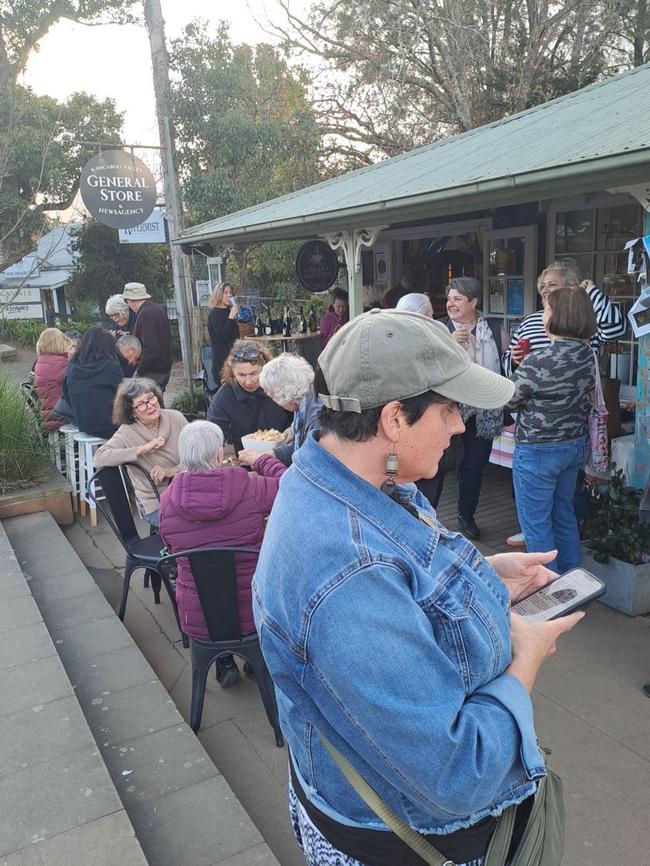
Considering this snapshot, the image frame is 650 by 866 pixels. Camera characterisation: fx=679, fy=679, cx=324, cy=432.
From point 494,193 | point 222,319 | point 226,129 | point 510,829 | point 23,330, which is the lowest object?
point 510,829

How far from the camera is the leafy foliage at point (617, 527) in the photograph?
150 inches

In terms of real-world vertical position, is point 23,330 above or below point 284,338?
below

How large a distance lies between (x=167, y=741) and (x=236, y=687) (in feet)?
2.10

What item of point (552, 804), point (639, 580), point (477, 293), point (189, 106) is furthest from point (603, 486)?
point (189, 106)

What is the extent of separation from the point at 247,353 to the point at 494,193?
73.1 inches

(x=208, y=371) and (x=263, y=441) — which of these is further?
(x=208, y=371)

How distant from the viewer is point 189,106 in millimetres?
13070

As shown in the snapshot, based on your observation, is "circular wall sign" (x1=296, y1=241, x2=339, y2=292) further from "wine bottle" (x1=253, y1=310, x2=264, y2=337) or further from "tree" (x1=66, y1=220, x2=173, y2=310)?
"tree" (x1=66, y1=220, x2=173, y2=310)

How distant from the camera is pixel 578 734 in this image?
296cm

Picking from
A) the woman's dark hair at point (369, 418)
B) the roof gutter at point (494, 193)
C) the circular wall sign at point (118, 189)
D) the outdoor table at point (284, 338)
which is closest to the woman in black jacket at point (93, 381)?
the roof gutter at point (494, 193)

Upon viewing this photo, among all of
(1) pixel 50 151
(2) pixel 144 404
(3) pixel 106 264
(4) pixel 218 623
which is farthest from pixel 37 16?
(4) pixel 218 623

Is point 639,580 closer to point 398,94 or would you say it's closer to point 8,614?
point 8,614

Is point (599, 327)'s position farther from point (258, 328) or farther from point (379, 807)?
point (258, 328)

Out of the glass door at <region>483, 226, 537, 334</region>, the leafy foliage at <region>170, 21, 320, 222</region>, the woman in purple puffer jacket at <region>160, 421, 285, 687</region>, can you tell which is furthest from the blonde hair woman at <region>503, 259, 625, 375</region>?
the leafy foliage at <region>170, 21, 320, 222</region>
